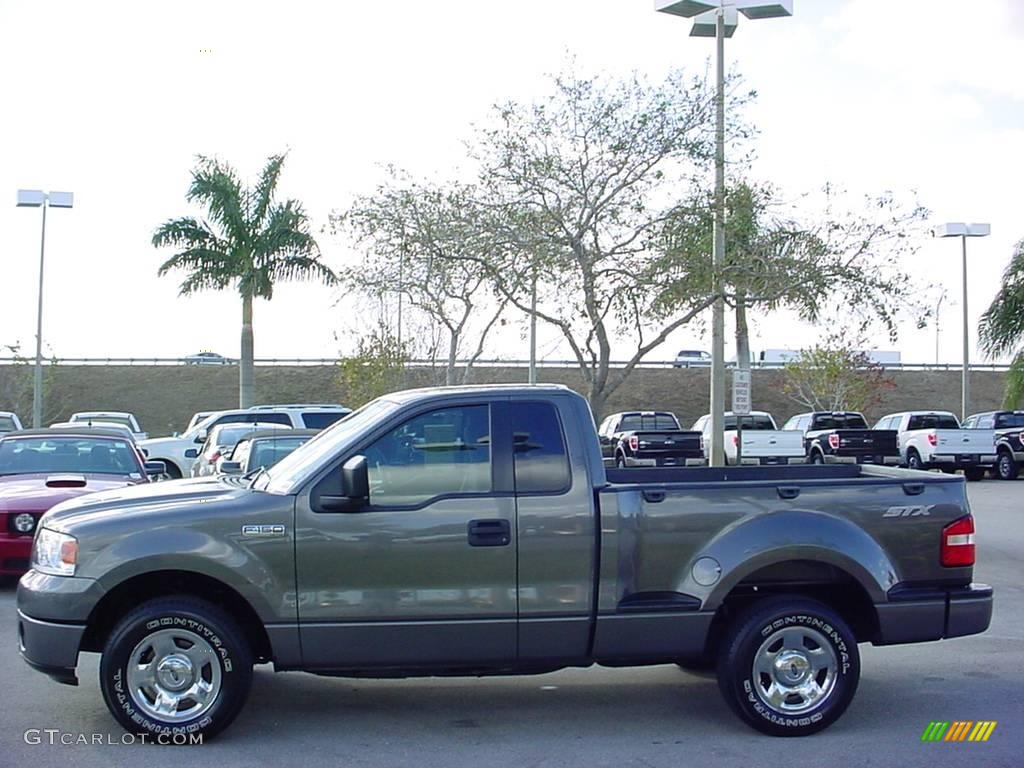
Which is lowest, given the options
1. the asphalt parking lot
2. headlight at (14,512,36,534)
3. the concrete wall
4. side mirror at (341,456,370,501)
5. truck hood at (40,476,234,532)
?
the asphalt parking lot

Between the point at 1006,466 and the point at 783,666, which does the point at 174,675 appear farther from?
the point at 1006,466

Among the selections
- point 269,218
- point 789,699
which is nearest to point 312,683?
point 789,699

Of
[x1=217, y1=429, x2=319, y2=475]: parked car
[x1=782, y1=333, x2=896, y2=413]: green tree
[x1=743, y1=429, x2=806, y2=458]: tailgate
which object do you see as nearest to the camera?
[x1=217, y1=429, x2=319, y2=475]: parked car

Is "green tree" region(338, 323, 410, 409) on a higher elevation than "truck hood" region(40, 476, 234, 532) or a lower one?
higher

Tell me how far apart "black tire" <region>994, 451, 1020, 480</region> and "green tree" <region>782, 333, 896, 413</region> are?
1287 cm

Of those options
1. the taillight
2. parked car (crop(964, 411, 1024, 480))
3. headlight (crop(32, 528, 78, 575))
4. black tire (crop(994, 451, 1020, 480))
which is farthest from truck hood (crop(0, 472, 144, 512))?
black tire (crop(994, 451, 1020, 480))

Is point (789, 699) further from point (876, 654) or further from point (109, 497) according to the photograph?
point (109, 497)

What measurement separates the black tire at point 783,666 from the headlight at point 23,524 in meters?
6.90

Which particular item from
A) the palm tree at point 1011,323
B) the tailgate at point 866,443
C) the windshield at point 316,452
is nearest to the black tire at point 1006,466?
the palm tree at point 1011,323

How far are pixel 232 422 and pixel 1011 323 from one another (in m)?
20.2

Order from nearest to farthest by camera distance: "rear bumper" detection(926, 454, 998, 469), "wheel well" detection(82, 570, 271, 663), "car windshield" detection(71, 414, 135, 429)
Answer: "wheel well" detection(82, 570, 271, 663), "rear bumper" detection(926, 454, 998, 469), "car windshield" detection(71, 414, 135, 429)

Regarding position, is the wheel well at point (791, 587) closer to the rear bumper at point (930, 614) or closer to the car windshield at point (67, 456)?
the rear bumper at point (930, 614)

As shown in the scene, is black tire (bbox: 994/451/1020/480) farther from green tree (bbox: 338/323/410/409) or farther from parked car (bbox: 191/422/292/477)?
parked car (bbox: 191/422/292/477)

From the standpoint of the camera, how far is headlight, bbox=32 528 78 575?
20.6 feet
